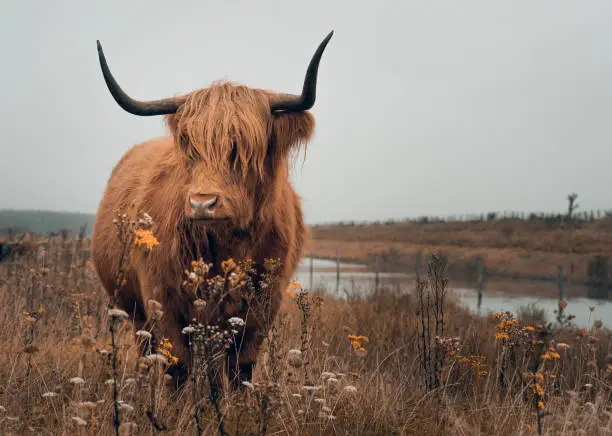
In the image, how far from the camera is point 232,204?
3.17m

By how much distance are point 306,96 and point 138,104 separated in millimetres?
1234

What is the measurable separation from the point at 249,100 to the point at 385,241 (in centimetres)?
4800

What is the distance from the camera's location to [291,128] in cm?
381

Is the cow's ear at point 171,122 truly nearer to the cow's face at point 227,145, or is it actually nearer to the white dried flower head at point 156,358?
the cow's face at point 227,145

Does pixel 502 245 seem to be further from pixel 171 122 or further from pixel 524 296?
pixel 171 122

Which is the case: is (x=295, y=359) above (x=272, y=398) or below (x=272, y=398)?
above

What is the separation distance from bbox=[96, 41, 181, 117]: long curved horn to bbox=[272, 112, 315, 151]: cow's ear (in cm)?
75

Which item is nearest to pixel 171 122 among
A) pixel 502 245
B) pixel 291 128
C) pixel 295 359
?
pixel 291 128

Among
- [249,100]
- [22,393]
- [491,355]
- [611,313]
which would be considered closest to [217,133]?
[249,100]

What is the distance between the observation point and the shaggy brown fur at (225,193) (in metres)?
3.35

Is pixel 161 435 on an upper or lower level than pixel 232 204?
lower

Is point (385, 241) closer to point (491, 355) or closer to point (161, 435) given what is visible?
point (491, 355)

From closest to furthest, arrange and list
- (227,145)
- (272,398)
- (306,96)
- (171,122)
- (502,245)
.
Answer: (272,398)
(227,145)
(306,96)
(171,122)
(502,245)

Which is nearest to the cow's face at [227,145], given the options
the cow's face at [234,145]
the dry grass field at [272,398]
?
the cow's face at [234,145]
